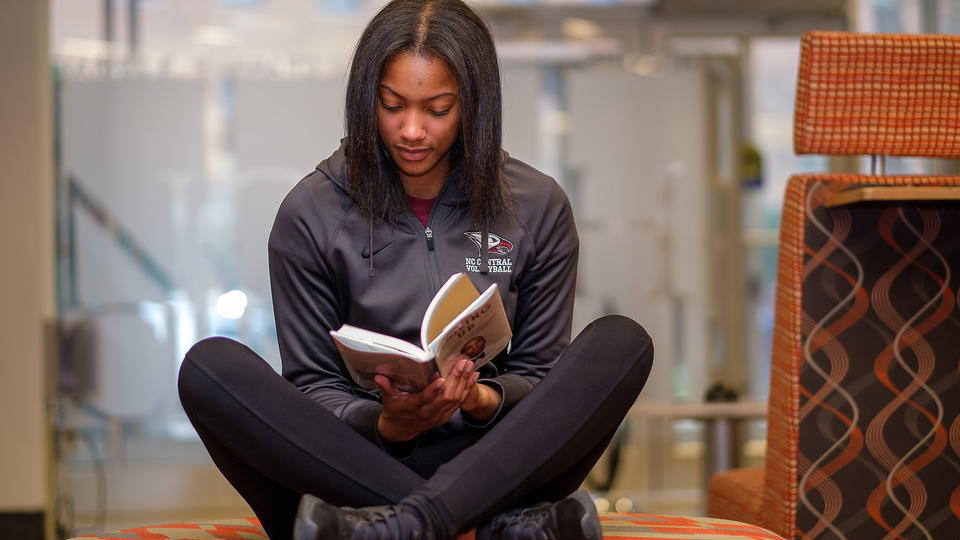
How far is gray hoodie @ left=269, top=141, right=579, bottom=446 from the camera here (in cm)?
175

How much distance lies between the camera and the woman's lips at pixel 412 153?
1.70 metres

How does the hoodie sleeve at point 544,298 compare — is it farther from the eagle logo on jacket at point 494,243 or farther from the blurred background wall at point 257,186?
the blurred background wall at point 257,186

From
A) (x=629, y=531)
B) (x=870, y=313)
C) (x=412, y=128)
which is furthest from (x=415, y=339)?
(x=870, y=313)

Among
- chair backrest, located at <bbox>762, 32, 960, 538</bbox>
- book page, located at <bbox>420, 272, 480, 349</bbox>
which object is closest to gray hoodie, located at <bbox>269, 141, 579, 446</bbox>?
book page, located at <bbox>420, 272, 480, 349</bbox>

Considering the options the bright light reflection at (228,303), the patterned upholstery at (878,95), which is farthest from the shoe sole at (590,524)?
the bright light reflection at (228,303)

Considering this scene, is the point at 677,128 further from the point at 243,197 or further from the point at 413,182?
the point at 413,182

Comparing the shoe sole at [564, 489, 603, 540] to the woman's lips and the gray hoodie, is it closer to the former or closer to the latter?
the gray hoodie

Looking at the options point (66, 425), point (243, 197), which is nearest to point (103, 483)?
point (66, 425)

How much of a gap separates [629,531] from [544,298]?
394 mm

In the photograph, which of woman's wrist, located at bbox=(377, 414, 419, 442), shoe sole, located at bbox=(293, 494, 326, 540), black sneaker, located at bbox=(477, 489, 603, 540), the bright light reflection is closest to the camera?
shoe sole, located at bbox=(293, 494, 326, 540)

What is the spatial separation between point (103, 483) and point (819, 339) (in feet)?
9.97

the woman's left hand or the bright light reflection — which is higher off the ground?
the woman's left hand

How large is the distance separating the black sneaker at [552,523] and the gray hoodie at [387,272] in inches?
10.4

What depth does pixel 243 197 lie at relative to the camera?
4148 mm
